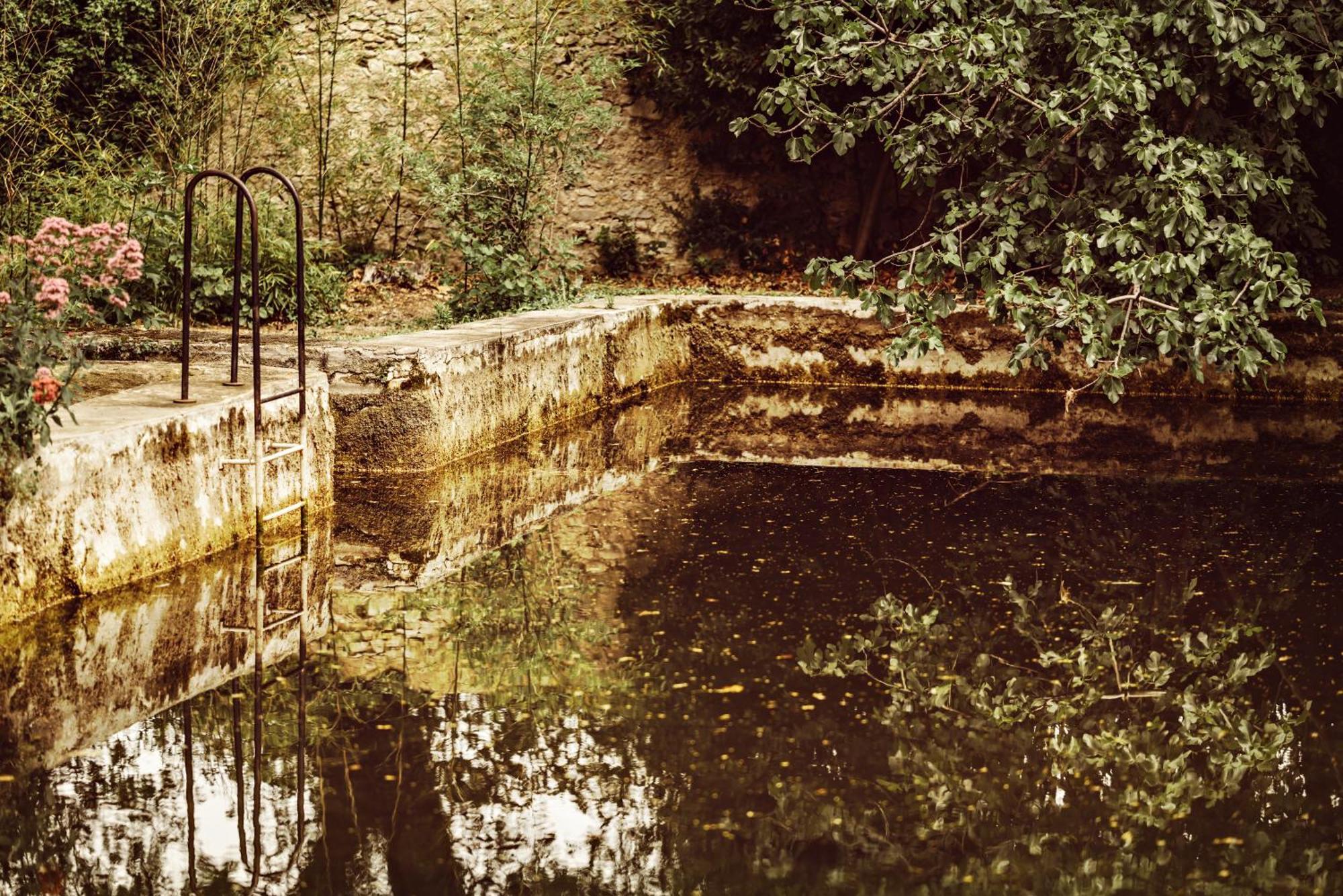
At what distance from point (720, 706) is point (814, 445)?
3.75 m

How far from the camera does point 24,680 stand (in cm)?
379

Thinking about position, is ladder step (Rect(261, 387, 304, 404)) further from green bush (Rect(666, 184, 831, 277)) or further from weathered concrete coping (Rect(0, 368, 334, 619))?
green bush (Rect(666, 184, 831, 277))

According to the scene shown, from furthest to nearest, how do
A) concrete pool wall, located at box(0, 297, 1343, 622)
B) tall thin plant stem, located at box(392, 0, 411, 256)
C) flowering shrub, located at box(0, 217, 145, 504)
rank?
tall thin plant stem, located at box(392, 0, 411, 256), concrete pool wall, located at box(0, 297, 1343, 622), flowering shrub, located at box(0, 217, 145, 504)

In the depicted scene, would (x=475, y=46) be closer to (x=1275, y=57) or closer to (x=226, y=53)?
(x=226, y=53)

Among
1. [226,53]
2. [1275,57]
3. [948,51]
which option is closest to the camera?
[948,51]

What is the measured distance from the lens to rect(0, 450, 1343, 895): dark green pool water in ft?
9.63

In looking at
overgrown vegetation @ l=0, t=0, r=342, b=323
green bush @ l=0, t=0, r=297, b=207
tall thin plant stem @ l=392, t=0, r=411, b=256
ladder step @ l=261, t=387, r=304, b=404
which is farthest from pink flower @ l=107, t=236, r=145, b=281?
tall thin plant stem @ l=392, t=0, r=411, b=256

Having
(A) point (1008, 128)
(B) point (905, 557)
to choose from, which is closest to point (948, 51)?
(A) point (1008, 128)

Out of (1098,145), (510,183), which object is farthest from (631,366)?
(1098,145)

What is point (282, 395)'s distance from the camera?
5.33 meters

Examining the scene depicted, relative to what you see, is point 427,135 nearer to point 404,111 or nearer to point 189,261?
point 404,111

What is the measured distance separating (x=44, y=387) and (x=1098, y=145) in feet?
17.8

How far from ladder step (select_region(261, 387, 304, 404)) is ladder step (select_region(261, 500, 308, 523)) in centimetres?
37

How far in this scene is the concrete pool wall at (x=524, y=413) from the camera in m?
4.45
